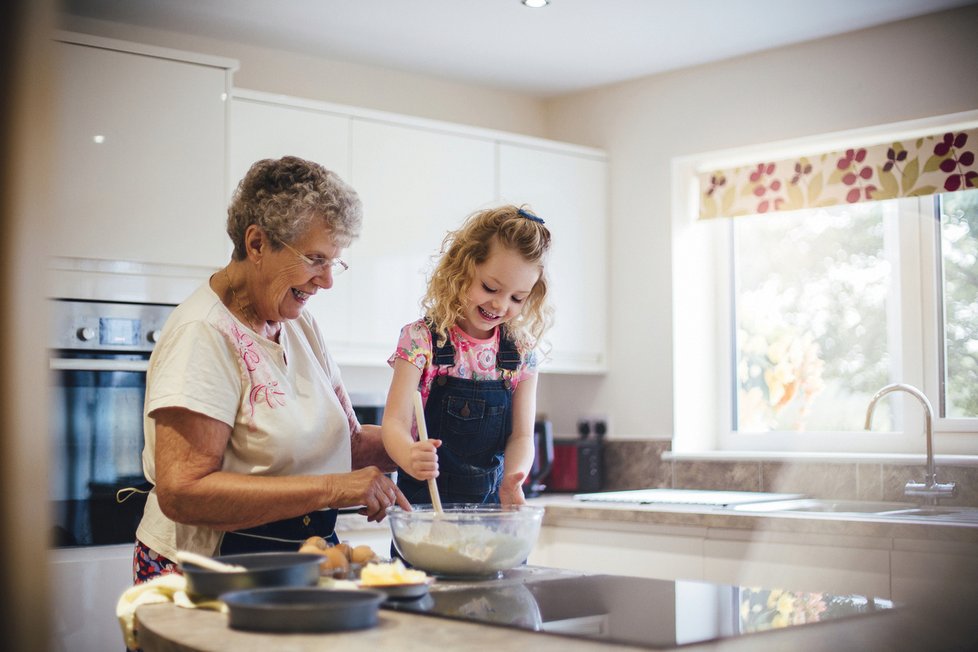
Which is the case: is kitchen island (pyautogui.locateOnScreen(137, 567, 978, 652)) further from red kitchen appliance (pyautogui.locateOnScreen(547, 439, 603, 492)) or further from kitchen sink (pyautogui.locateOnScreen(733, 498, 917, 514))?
red kitchen appliance (pyautogui.locateOnScreen(547, 439, 603, 492))

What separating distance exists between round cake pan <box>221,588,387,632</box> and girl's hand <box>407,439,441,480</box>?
17.3 inches

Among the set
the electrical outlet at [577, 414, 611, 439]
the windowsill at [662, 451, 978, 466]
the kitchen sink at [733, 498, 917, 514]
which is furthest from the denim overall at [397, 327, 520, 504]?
the electrical outlet at [577, 414, 611, 439]

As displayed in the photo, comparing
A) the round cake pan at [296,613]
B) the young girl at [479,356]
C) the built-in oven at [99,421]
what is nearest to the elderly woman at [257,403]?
the young girl at [479,356]

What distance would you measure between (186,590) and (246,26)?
256cm

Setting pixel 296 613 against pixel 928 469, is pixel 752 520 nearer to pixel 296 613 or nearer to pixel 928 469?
pixel 928 469

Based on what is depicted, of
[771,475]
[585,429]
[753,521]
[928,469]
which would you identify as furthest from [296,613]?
[585,429]

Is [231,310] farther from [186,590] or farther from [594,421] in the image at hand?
[594,421]

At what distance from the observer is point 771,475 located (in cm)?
348

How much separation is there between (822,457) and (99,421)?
86.8 inches

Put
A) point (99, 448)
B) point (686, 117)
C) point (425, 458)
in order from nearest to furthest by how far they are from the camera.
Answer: point (425, 458) < point (99, 448) < point (686, 117)

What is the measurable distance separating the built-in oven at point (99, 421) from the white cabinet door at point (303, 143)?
0.57 metres

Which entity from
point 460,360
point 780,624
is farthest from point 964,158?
point 780,624

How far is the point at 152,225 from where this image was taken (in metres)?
2.88

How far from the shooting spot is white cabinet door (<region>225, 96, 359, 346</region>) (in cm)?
315
